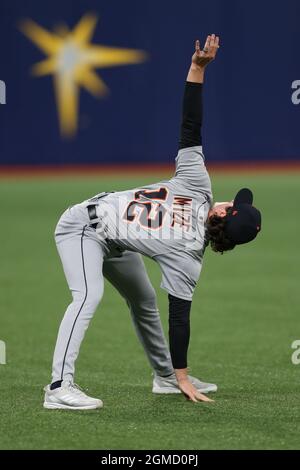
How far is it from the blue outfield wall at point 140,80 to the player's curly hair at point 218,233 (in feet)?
46.3

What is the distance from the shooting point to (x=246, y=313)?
28.4 ft

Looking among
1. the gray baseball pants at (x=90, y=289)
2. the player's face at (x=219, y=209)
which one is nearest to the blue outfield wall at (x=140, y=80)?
the gray baseball pants at (x=90, y=289)

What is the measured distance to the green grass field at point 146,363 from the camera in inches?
176

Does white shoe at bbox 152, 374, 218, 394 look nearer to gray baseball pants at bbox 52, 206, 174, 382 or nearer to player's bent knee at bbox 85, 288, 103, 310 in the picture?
gray baseball pants at bbox 52, 206, 174, 382

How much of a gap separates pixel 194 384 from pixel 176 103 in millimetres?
14378

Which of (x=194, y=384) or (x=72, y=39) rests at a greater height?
(x=72, y=39)

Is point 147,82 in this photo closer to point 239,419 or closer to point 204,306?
point 204,306

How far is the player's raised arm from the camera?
199 inches

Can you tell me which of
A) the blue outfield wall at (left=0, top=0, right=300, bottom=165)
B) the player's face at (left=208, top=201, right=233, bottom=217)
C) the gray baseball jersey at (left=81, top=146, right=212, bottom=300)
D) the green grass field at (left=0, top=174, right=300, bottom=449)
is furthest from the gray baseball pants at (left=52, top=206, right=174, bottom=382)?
the blue outfield wall at (left=0, top=0, right=300, bottom=165)

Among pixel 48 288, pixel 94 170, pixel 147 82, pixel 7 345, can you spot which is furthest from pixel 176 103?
pixel 7 345

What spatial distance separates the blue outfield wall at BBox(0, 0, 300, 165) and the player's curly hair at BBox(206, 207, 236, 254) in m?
14.1

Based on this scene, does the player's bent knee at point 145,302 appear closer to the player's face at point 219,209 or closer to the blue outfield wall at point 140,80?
the player's face at point 219,209

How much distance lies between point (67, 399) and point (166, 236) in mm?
1021

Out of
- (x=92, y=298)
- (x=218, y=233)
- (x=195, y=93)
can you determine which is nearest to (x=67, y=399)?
(x=92, y=298)
